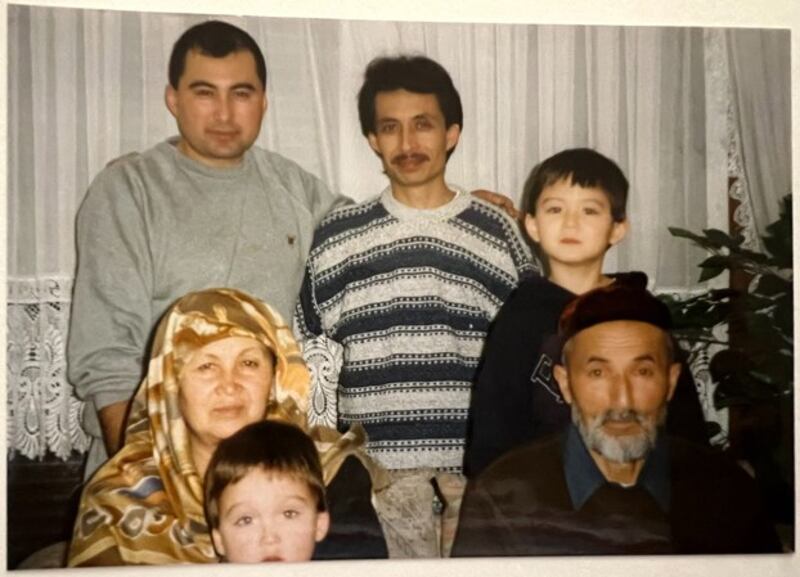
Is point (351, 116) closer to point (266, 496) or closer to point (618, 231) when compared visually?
point (618, 231)

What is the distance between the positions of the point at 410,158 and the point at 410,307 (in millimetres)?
299

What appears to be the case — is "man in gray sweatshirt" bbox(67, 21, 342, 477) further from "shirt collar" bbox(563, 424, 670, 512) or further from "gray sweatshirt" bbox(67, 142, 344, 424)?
"shirt collar" bbox(563, 424, 670, 512)

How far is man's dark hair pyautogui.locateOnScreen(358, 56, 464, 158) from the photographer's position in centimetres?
218

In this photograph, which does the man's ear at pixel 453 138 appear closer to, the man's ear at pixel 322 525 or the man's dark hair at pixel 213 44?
the man's dark hair at pixel 213 44

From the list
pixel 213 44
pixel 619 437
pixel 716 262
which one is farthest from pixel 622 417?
pixel 213 44

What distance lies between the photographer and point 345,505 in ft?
6.99

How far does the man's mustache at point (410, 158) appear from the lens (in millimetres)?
2186

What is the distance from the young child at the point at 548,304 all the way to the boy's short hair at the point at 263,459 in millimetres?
310

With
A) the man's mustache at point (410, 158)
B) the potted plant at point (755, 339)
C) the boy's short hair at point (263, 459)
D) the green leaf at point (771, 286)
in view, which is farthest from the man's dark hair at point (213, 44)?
the green leaf at point (771, 286)

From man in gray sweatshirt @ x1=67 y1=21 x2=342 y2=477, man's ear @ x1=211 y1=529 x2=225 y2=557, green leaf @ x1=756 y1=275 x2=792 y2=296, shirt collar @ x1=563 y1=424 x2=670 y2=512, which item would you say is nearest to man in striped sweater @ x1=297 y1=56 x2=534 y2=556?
man in gray sweatshirt @ x1=67 y1=21 x2=342 y2=477

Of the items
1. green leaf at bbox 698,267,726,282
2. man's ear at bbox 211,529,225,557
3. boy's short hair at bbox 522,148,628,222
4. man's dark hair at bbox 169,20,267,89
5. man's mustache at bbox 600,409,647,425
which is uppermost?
man's dark hair at bbox 169,20,267,89

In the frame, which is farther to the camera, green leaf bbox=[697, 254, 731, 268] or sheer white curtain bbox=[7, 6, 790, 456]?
green leaf bbox=[697, 254, 731, 268]

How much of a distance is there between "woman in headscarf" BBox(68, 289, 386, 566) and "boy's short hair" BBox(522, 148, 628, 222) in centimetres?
57

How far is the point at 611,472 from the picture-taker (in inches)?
86.8
